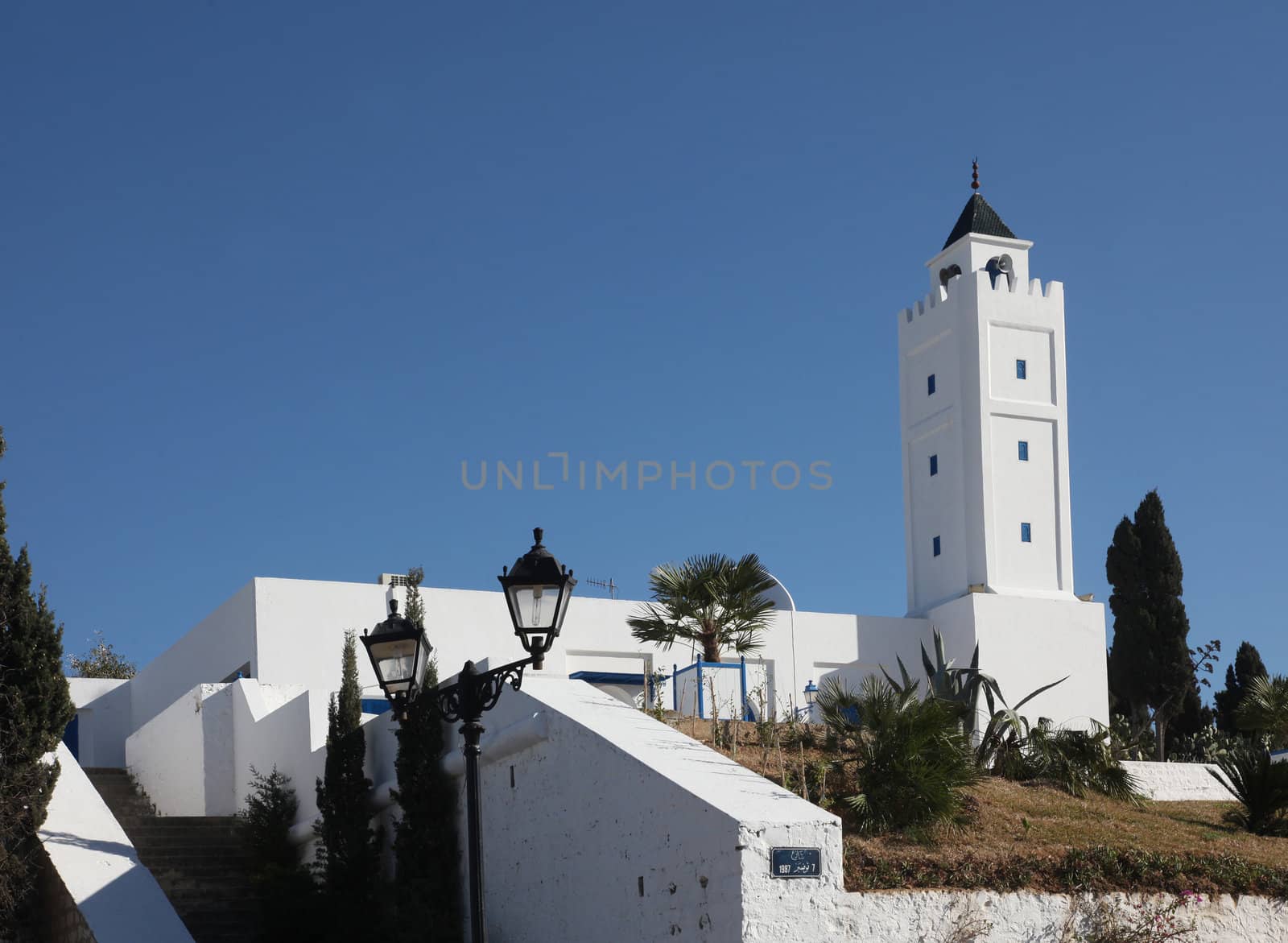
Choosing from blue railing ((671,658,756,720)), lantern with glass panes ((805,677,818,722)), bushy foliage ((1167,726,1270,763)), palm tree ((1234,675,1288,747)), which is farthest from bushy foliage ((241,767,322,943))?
bushy foliage ((1167,726,1270,763))

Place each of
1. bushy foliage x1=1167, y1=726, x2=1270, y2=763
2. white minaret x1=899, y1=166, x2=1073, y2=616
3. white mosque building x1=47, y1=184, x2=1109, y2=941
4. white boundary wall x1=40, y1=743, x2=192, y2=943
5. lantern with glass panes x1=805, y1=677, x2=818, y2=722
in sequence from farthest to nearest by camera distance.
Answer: white minaret x1=899, y1=166, x2=1073, y2=616 → bushy foliage x1=1167, y1=726, x2=1270, y2=763 → lantern with glass panes x1=805, y1=677, x2=818, y2=722 → white boundary wall x1=40, y1=743, x2=192, y2=943 → white mosque building x1=47, y1=184, x2=1109, y2=941

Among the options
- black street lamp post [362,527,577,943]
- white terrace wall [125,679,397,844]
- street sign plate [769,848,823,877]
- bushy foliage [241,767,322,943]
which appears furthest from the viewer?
white terrace wall [125,679,397,844]

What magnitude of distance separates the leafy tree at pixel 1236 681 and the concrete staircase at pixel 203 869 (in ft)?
95.3

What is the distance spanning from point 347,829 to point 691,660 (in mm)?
10991

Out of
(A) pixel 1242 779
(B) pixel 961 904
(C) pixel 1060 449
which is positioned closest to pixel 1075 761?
(A) pixel 1242 779

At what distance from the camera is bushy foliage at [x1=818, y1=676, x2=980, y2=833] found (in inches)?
570

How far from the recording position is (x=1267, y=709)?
74.3 feet

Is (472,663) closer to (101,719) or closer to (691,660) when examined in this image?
(691,660)

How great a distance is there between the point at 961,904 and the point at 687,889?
219 centimetres

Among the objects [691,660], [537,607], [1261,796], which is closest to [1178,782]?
[1261,796]

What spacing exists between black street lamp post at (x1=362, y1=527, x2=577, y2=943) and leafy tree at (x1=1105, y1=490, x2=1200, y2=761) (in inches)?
1198

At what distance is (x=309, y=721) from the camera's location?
19953 mm

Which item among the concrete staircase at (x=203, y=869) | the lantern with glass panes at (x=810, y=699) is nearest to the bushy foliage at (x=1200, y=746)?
the lantern with glass panes at (x=810, y=699)

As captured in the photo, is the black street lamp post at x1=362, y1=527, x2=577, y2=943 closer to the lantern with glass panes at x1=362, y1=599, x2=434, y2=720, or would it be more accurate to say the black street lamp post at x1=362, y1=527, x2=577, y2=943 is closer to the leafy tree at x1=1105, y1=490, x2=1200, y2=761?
the lantern with glass panes at x1=362, y1=599, x2=434, y2=720
